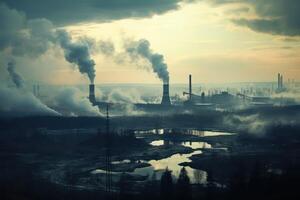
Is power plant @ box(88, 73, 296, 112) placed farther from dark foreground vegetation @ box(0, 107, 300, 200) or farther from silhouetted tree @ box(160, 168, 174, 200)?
silhouetted tree @ box(160, 168, 174, 200)

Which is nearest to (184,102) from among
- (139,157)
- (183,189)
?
(139,157)

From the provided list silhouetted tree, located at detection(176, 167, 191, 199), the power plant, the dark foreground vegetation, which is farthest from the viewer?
the power plant

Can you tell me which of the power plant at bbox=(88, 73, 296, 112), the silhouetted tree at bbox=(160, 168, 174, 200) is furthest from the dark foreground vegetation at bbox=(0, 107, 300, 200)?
the power plant at bbox=(88, 73, 296, 112)

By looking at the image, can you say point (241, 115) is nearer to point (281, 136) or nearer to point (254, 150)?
point (281, 136)

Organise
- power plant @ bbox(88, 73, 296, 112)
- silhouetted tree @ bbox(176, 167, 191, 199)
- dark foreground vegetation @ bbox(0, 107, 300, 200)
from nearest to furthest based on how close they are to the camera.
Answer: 1. silhouetted tree @ bbox(176, 167, 191, 199)
2. dark foreground vegetation @ bbox(0, 107, 300, 200)
3. power plant @ bbox(88, 73, 296, 112)

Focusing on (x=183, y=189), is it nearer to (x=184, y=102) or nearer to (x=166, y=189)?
(x=166, y=189)

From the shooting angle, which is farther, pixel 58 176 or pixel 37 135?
pixel 37 135

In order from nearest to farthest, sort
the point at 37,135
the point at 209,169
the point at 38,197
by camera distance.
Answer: the point at 38,197, the point at 209,169, the point at 37,135

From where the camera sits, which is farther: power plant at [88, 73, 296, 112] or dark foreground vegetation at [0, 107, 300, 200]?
power plant at [88, 73, 296, 112]

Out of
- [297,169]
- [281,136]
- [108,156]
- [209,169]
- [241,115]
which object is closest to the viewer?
[297,169]

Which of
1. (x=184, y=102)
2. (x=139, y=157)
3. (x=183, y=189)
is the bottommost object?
(x=139, y=157)

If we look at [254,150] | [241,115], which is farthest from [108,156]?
[241,115]
